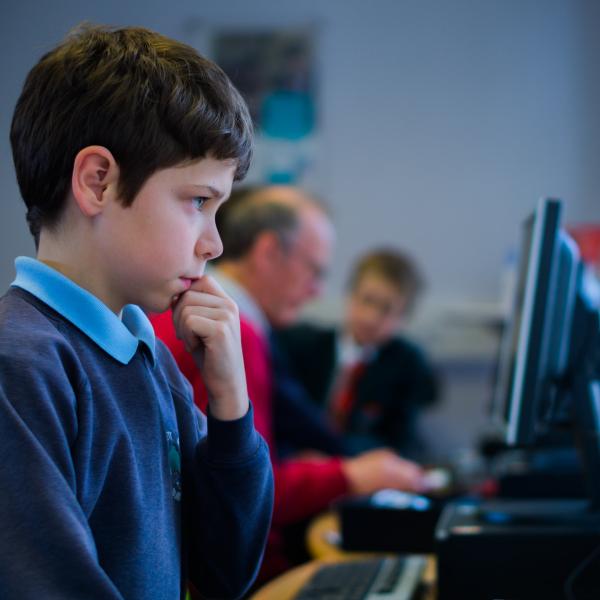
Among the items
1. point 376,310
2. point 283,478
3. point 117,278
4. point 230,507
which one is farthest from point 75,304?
point 376,310

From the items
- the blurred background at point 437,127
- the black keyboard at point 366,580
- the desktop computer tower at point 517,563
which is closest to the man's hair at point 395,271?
the blurred background at point 437,127

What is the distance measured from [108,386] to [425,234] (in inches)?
126

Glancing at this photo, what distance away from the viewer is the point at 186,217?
782 millimetres

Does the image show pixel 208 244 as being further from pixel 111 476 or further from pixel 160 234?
pixel 111 476

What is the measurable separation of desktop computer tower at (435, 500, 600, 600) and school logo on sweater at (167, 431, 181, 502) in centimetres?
44

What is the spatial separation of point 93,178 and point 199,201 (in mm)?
100

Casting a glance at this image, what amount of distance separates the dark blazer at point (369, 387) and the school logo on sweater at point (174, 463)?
2.06 m

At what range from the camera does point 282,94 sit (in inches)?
152

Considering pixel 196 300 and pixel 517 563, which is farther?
pixel 517 563

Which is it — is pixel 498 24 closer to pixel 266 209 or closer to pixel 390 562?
pixel 266 209

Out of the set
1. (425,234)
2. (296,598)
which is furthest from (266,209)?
(425,234)

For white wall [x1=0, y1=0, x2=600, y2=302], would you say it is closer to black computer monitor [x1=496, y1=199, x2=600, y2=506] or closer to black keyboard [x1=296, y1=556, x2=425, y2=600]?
black computer monitor [x1=496, y1=199, x2=600, y2=506]

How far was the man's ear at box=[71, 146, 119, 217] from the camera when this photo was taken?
2.46ft

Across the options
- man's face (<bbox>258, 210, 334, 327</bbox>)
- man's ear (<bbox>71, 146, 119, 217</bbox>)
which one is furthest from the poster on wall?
man's ear (<bbox>71, 146, 119, 217</bbox>)
